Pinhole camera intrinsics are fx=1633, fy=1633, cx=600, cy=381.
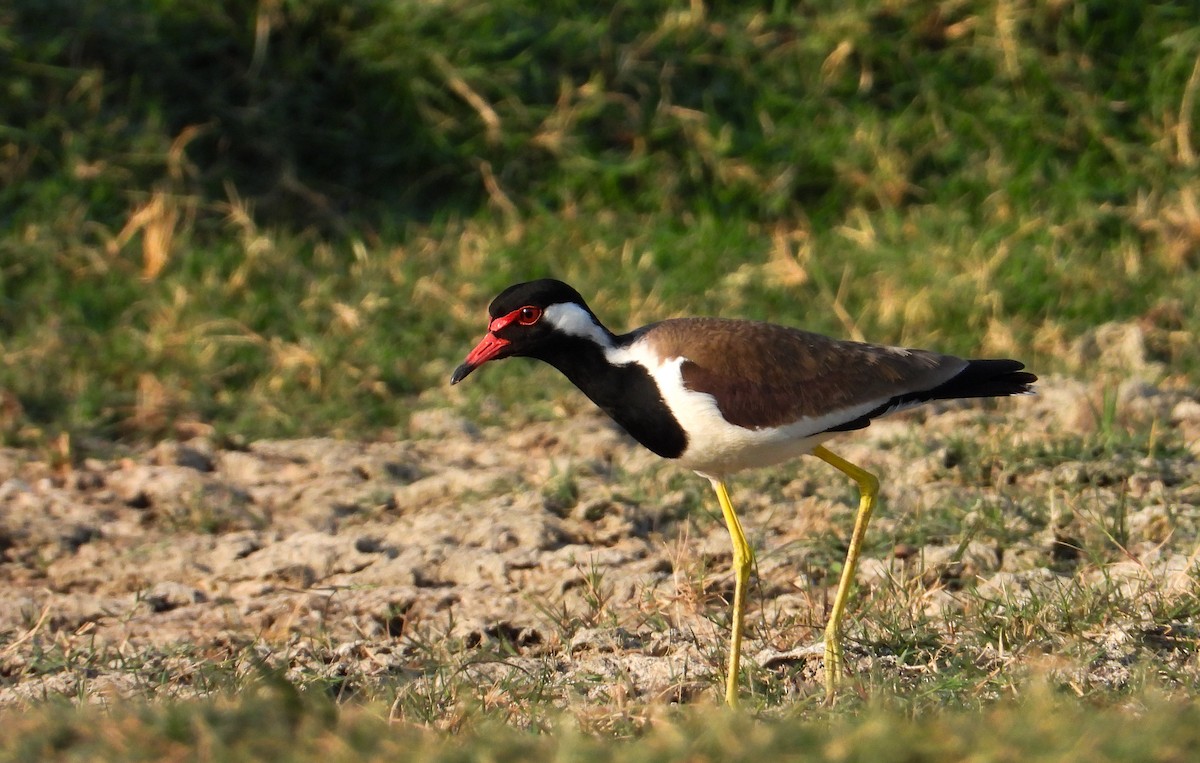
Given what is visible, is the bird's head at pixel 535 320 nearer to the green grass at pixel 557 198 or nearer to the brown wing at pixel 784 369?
the brown wing at pixel 784 369

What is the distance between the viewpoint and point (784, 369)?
406 centimetres

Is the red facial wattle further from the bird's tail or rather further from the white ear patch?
the bird's tail

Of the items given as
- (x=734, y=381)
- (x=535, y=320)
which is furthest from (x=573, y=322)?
(x=734, y=381)

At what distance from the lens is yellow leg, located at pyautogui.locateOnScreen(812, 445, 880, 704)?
372 centimetres

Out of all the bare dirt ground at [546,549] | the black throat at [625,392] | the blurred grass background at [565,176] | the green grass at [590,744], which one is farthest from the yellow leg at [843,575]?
the blurred grass background at [565,176]

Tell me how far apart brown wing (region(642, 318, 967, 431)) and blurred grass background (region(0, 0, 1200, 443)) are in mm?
2153

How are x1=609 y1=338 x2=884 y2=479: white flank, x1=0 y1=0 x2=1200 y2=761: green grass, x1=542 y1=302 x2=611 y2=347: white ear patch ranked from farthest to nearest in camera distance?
x1=0 y1=0 x2=1200 y2=761: green grass < x1=542 y1=302 x2=611 y2=347: white ear patch < x1=609 y1=338 x2=884 y2=479: white flank

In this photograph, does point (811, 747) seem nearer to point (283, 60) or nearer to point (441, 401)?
point (441, 401)

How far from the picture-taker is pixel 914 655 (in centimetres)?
389

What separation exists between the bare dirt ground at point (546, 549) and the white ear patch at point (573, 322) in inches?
29.6

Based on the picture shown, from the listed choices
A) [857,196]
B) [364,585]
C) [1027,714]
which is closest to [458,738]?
[1027,714]

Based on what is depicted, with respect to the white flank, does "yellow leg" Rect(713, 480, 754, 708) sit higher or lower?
lower

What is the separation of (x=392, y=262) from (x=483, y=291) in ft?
1.56

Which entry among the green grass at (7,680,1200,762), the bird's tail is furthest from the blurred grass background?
the green grass at (7,680,1200,762)
